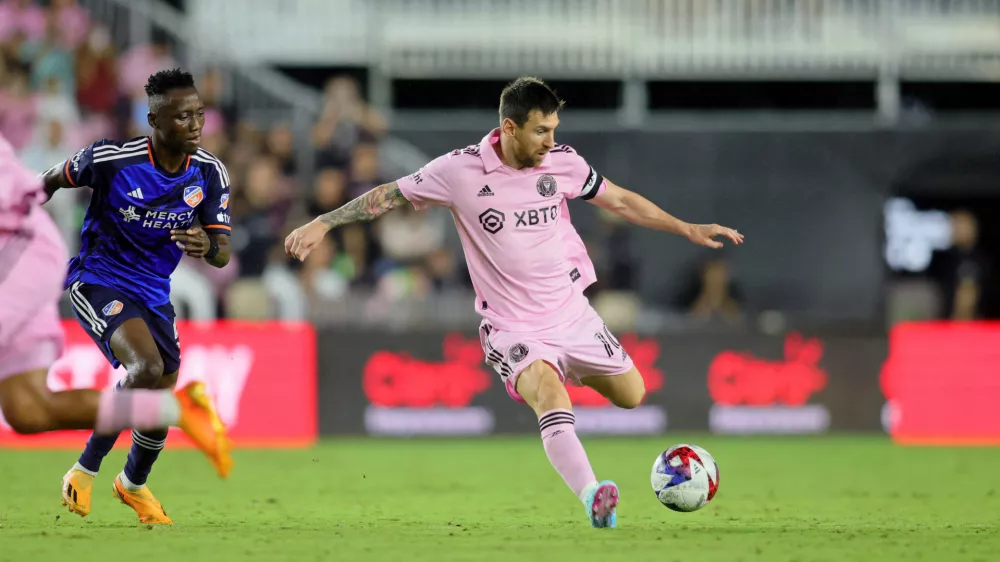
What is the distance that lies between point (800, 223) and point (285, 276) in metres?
6.79

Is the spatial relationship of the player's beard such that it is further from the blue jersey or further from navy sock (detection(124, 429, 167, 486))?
navy sock (detection(124, 429, 167, 486))

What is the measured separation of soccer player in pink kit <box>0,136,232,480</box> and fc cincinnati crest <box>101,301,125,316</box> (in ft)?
3.42

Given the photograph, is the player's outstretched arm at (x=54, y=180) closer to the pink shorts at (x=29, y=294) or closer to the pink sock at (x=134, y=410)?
the pink shorts at (x=29, y=294)

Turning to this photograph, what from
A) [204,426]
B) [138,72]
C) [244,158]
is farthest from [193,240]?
[138,72]

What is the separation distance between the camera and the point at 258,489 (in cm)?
1062

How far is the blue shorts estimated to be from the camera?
8039mm

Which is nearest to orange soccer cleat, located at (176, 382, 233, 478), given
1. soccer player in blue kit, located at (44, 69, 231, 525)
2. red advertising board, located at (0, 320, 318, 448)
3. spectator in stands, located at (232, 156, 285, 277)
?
soccer player in blue kit, located at (44, 69, 231, 525)

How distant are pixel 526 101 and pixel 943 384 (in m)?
9.03

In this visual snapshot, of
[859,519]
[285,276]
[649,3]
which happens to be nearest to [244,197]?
[285,276]

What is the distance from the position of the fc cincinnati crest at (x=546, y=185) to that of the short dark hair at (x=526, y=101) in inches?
16.1

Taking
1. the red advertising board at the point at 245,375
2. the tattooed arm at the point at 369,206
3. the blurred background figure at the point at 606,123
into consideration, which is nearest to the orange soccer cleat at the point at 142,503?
the tattooed arm at the point at 369,206

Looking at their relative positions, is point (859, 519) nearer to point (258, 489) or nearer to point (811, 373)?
point (258, 489)

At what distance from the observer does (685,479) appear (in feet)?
26.3

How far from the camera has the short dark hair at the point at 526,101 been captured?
309 inches
